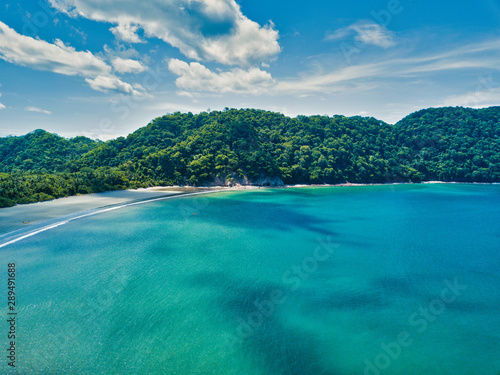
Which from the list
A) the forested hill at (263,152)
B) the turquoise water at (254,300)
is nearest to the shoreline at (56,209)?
the turquoise water at (254,300)

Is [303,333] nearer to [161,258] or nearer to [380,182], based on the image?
[161,258]

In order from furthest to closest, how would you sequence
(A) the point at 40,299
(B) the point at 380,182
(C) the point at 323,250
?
1. (B) the point at 380,182
2. (C) the point at 323,250
3. (A) the point at 40,299

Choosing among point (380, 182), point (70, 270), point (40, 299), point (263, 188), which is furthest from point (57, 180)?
point (380, 182)

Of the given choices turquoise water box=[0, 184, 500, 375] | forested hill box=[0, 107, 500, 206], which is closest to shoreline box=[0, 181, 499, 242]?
turquoise water box=[0, 184, 500, 375]

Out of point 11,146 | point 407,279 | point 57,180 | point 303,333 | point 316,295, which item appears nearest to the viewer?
point 303,333

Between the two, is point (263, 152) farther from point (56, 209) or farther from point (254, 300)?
point (254, 300)

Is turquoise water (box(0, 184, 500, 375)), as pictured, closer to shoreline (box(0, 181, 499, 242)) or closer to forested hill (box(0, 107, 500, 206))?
shoreline (box(0, 181, 499, 242))

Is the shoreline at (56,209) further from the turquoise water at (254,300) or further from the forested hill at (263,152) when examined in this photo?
the forested hill at (263,152)
